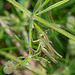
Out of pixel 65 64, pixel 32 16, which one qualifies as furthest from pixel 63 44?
pixel 32 16

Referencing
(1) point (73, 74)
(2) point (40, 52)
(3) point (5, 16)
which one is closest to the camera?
(2) point (40, 52)

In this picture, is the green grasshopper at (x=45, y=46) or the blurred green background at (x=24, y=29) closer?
the green grasshopper at (x=45, y=46)

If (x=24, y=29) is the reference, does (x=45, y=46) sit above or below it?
below

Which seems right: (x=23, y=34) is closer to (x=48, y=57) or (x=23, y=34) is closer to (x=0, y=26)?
(x=0, y=26)

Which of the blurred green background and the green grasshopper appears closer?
the green grasshopper

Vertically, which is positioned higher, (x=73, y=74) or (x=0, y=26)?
(x=0, y=26)

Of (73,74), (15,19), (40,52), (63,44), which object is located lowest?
(73,74)

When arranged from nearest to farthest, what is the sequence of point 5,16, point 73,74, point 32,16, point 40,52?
point 32,16
point 40,52
point 73,74
point 5,16

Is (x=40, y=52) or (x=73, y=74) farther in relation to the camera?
(x=73, y=74)

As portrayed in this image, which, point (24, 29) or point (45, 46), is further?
point (24, 29)
